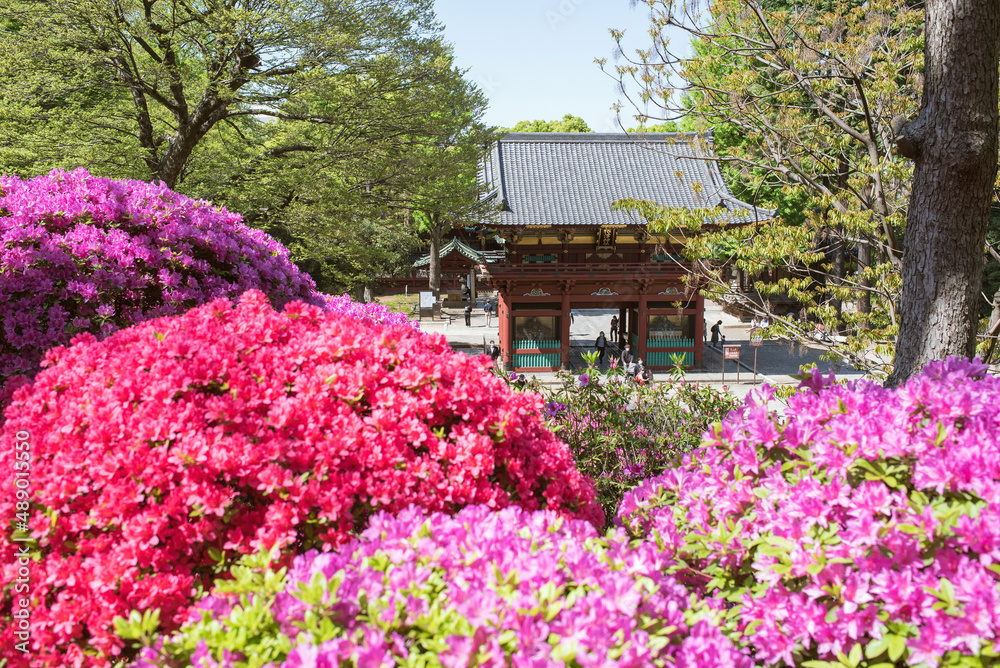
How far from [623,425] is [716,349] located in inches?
803

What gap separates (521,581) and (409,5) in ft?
39.0

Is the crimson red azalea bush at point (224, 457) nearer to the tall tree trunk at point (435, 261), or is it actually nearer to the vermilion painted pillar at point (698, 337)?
the vermilion painted pillar at point (698, 337)

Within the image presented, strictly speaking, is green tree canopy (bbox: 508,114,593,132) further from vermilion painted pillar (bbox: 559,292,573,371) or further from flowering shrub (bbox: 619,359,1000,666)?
flowering shrub (bbox: 619,359,1000,666)

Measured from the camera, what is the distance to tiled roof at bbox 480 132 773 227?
20.3 m

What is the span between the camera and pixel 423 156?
41.7 feet

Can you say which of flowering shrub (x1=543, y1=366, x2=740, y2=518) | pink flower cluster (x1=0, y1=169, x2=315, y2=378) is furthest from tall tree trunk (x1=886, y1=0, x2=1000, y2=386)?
pink flower cluster (x1=0, y1=169, x2=315, y2=378)

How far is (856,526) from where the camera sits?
6.10 feet

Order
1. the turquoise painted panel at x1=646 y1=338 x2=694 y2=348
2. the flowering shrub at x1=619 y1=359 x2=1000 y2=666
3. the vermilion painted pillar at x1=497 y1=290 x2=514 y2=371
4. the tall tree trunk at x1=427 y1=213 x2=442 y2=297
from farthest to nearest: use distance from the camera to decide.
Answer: the tall tree trunk at x1=427 y1=213 x2=442 y2=297 → the turquoise painted panel at x1=646 y1=338 x2=694 y2=348 → the vermilion painted pillar at x1=497 y1=290 x2=514 y2=371 → the flowering shrub at x1=619 y1=359 x2=1000 y2=666

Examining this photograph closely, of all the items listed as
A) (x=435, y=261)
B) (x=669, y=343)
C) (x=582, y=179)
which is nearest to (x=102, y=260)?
(x=669, y=343)

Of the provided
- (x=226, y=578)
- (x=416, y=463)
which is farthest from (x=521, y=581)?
(x=226, y=578)

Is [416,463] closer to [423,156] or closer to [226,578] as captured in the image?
[226,578]

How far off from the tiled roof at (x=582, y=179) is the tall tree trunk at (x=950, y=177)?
53.4 ft

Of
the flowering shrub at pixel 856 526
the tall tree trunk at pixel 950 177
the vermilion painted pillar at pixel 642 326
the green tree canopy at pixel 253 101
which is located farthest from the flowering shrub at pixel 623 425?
the vermilion painted pillar at pixel 642 326

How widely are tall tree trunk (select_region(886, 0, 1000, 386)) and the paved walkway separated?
9.62 metres
